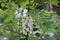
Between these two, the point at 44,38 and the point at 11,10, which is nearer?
the point at 11,10

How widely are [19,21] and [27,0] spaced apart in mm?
148

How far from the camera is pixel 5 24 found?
1.33 metres

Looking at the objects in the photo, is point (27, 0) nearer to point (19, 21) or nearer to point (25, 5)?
point (25, 5)

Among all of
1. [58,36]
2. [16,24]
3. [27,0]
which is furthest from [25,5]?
[58,36]

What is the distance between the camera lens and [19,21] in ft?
4.24

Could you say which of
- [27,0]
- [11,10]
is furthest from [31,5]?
[11,10]

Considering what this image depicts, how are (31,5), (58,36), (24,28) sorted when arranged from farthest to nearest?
(58,36), (31,5), (24,28)

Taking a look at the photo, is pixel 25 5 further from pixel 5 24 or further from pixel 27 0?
pixel 5 24

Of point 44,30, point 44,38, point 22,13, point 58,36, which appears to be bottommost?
point 58,36

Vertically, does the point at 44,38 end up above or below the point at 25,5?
below

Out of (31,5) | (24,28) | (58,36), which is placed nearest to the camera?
(24,28)

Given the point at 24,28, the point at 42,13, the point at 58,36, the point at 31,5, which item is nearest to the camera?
the point at 24,28

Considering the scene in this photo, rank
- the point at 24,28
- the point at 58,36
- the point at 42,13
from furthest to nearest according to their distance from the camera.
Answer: the point at 58,36
the point at 42,13
the point at 24,28

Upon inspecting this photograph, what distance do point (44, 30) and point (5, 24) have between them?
0.25 metres
